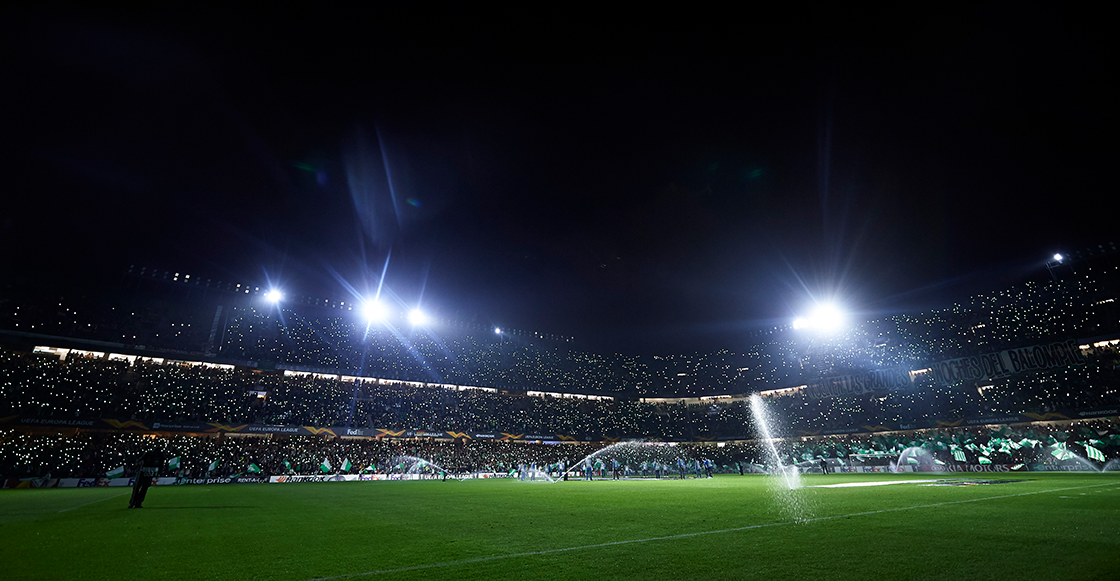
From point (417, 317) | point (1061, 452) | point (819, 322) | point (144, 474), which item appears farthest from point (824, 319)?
point (144, 474)

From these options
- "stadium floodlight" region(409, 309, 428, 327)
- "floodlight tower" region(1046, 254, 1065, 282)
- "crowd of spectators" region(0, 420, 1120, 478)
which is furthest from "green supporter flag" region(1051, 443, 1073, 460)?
"stadium floodlight" region(409, 309, 428, 327)

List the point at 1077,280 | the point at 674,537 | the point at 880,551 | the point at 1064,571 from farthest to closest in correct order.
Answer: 1. the point at 1077,280
2. the point at 674,537
3. the point at 880,551
4. the point at 1064,571

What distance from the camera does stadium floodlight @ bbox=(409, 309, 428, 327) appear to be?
48.2 m

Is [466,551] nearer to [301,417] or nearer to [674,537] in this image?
[674,537]

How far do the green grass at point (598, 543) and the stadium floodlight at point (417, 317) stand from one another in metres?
37.9

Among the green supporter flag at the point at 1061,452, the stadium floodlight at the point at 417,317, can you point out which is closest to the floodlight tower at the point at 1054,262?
the green supporter flag at the point at 1061,452

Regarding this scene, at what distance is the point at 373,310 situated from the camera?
4531 centimetres

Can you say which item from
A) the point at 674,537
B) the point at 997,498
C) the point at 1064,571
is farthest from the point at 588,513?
the point at 997,498

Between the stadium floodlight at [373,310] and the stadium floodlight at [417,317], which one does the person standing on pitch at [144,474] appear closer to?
the stadium floodlight at [373,310]

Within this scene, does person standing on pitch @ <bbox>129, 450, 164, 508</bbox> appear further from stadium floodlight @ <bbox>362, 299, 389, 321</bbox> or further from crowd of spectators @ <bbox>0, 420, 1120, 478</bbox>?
stadium floodlight @ <bbox>362, 299, 389, 321</bbox>

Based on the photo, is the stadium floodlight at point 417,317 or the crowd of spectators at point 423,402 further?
the stadium floodlight at point 417,317

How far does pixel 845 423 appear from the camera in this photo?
4900 centimetres

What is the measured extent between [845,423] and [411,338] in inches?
1857

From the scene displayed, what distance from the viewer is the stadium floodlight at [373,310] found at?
146ft
